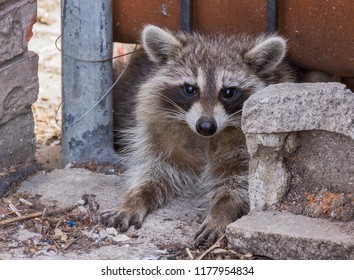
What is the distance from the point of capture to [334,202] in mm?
4117

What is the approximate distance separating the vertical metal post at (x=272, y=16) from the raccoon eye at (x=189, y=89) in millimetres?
578

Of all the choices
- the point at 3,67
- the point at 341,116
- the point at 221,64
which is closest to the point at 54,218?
the point at 3,67

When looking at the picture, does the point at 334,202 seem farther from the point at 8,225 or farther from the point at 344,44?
the point at 8,225

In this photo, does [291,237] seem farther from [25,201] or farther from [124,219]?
[25,201]

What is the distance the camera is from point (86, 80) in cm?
536

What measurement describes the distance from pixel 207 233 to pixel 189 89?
81 cm

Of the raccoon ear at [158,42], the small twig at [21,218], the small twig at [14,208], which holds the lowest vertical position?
the small twig at [14,208]

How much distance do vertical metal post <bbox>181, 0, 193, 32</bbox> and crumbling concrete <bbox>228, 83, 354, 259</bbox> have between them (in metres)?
1.20

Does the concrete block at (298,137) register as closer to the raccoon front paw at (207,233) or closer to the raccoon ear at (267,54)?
the raccoon front paw at (207,233)

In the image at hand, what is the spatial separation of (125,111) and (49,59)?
158 centimetres

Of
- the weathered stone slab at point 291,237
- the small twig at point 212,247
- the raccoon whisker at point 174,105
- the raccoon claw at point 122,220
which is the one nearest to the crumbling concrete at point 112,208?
the raccoon claw at point 122,220

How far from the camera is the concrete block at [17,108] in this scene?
4.84m

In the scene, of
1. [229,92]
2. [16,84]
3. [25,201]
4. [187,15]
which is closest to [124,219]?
[25,201]

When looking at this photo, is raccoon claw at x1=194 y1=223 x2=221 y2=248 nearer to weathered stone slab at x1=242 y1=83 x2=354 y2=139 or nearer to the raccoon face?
the raccoon face
